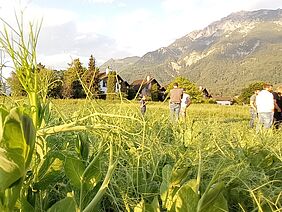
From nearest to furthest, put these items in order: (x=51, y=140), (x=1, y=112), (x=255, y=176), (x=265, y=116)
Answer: (x=1, y=112) → (x=51, y=140) → (x=255, y=176) → (x=265, y=116)

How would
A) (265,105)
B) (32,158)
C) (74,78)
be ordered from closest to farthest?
(32,158) < (74,78) < (265,105)

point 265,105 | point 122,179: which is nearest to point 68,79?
point 122,179

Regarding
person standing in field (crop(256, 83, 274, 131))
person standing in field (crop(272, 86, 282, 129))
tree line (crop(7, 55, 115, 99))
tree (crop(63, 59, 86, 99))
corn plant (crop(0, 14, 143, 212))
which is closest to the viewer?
corn plant (crop(0, 14, 143, 212))

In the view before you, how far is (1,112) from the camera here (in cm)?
55

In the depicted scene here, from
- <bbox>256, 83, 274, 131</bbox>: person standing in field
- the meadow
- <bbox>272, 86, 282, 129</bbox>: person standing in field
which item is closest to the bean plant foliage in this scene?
the meadow

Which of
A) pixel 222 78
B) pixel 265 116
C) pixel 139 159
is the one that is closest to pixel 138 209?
pixel 139 159

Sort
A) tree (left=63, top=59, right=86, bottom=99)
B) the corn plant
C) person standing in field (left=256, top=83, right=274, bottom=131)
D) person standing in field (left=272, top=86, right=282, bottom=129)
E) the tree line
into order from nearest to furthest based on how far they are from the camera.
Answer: the corn plant → the tree line → tree (left=63, top=59, right=86, bottom=99) → person standing in field (left=256, top=83, right=274, bottom=131) → person standing in field (left=272, top=86, right=282, bottom=129)

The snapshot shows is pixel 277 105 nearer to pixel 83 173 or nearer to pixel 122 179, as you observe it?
pixel 122 179

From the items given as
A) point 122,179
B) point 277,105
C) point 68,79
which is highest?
point 68,79

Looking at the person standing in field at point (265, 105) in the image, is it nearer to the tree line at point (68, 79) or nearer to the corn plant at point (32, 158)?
the tree line at point (68, 79)

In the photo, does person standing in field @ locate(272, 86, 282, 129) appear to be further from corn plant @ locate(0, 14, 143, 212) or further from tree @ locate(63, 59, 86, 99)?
corn plant @ locate(0, 14, 143, 212)

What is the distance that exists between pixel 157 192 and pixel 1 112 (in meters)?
0.41

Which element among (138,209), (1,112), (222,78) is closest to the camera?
(1,112)

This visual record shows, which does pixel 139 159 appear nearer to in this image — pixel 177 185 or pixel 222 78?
pixel 177 185
